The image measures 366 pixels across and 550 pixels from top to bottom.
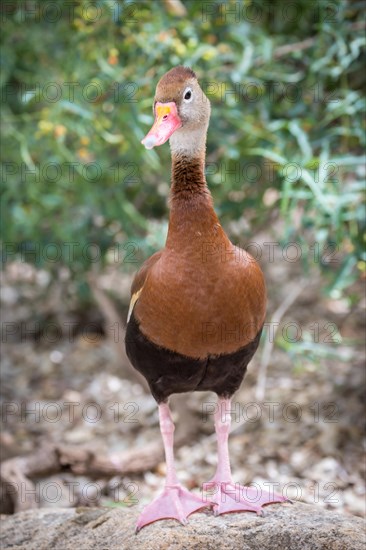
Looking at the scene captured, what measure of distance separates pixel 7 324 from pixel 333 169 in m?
4.37

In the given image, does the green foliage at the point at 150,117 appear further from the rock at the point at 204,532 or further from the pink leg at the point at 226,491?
the rock at the point at 204,532

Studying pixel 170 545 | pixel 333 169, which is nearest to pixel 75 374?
pixel 333 169

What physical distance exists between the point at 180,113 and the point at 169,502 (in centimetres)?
156

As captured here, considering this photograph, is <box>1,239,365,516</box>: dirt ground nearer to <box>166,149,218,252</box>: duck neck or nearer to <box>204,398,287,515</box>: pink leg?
<box>204,398,287,515</box>: pink leg

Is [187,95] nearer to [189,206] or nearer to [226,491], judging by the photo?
[189,206]

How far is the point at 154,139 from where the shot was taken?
8.57 ft

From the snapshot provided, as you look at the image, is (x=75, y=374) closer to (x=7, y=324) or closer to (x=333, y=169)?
(x=7, y=324)

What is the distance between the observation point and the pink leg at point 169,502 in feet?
9.77

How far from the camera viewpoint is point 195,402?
19.6ft

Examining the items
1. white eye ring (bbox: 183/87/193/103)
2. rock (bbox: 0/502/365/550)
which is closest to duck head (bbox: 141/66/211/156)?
white eye ring (bbox: 183/87/193/103)

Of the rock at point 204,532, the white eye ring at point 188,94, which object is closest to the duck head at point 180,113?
the white eye ring at point 188,94

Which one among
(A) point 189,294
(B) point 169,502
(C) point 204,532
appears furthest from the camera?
(B) point 169,502

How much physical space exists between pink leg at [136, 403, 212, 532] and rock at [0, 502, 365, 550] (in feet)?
0.09

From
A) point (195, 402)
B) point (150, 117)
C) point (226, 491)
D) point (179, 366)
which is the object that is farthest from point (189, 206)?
point (195, 402)
